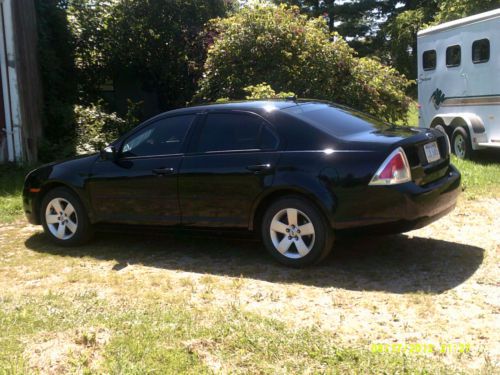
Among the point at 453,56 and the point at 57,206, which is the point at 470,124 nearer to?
the point at 453,56

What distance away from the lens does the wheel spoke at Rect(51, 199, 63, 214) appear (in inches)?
248

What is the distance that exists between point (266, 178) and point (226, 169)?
0.42m

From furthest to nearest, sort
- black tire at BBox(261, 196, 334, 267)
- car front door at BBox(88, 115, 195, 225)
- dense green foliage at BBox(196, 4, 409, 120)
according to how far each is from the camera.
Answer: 1. dense green foliage at BBox(196, 4, 409, 120)
2. car front door at BBox(88, 115, 195, 225)
3. black tire at BBox(261, 196, 334, 267)

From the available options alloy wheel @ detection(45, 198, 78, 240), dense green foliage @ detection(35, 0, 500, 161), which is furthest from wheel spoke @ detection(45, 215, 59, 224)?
dense green foliage @ detection(35, 0, 500, 161)

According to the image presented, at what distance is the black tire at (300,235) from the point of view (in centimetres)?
492

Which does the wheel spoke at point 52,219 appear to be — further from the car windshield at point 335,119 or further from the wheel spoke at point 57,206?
the car windshield at point 335,119

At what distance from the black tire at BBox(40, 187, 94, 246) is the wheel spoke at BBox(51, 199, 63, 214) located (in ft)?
0.07

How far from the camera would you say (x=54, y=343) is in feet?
12.3

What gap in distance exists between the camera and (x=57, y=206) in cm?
633

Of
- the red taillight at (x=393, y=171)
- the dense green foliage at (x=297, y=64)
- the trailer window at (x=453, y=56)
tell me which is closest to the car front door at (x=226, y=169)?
the red taillight at (x=393, y=171)

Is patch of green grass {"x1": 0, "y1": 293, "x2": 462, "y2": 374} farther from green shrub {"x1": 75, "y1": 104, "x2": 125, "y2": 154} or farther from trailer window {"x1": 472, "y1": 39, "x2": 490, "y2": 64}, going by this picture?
green shrub {"x1": 75, "y1": 104, "x2": 125, "y2": 154}

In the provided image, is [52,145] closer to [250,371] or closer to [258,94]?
[258,94]

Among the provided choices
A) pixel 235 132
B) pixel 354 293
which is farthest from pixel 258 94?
pixel 354 293

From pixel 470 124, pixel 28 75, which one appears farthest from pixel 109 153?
pixel 470 124
